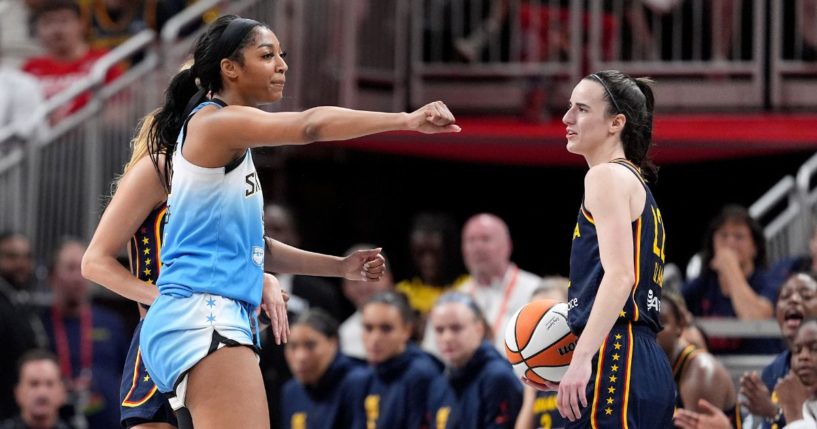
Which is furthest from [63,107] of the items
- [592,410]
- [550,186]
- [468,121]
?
[592,410]

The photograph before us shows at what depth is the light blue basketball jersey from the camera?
17.0ft

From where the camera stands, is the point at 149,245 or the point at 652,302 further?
the point at 149,245

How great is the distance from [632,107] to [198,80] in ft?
5.47

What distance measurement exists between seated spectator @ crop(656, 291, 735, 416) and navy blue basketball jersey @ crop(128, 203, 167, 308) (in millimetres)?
2613

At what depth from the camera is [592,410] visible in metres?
5.33

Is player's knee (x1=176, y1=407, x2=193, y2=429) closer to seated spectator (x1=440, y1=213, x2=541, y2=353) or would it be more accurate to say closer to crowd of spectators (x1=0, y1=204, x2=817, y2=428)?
crowd of spectators (x1=0, y1=204, x2=817, y2=428)

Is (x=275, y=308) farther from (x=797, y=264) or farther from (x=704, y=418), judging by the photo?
(x=797, y=264)

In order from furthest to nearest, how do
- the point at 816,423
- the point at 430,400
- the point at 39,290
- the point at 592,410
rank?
1. the point at 39,290
2. the point at 430,400
3. the point at 816,423
4. the point at 592,410

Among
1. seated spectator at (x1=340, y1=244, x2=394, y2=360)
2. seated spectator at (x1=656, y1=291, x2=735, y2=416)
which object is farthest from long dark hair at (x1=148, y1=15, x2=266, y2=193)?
seated spectator at (x1=340, y1=244, x2=394, y2=360)

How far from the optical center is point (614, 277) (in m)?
5.22

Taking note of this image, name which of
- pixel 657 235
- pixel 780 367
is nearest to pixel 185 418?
pixel 657 235

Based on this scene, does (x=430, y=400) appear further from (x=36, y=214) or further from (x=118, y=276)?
(x=36, y=214)

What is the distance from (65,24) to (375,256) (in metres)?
7.78

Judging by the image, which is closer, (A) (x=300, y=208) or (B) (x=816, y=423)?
(B) (x=816, y=423)
